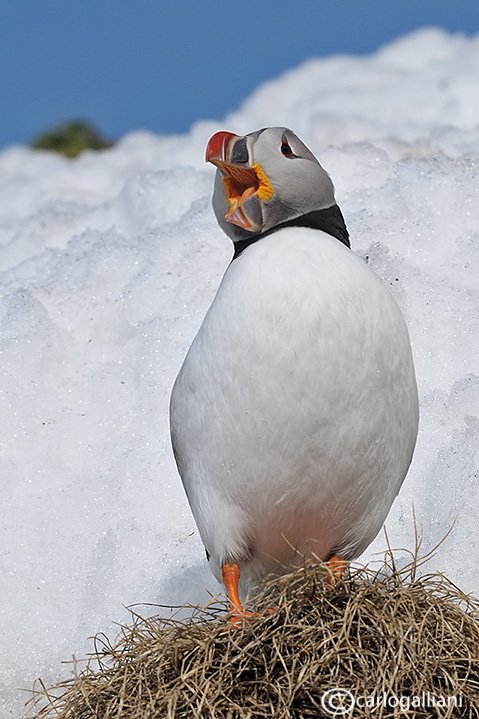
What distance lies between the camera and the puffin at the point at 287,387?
9.88 feet

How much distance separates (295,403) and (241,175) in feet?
2.66

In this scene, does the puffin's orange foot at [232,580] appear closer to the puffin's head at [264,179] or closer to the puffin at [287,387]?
the puffin at [287,387]

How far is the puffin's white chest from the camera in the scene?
301 cm

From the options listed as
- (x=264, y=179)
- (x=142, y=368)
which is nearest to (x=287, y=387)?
(x=264, y=179)

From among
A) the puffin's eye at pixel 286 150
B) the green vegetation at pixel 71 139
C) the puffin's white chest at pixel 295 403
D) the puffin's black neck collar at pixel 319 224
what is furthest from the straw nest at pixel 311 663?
the green vegetation at pixel 71 139

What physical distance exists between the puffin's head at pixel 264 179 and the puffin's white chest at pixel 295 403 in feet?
0.28

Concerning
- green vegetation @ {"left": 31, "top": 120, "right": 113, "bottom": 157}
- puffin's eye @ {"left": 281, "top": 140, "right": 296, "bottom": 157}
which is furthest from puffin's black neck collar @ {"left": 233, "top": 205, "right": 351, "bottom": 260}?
green vegetation @ {"left": 31, "top": 120, "right": 113, "bottom": 157}

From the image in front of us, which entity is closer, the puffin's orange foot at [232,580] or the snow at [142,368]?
the puffin's orange foot at [232,580]

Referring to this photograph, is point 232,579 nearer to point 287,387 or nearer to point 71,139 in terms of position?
point 287,387

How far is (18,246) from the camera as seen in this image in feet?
22.3

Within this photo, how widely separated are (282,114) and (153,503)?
15.9ft

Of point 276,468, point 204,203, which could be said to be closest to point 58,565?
point 276,468

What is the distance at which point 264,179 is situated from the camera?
126 inches

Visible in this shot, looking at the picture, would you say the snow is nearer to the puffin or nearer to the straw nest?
the puffin
